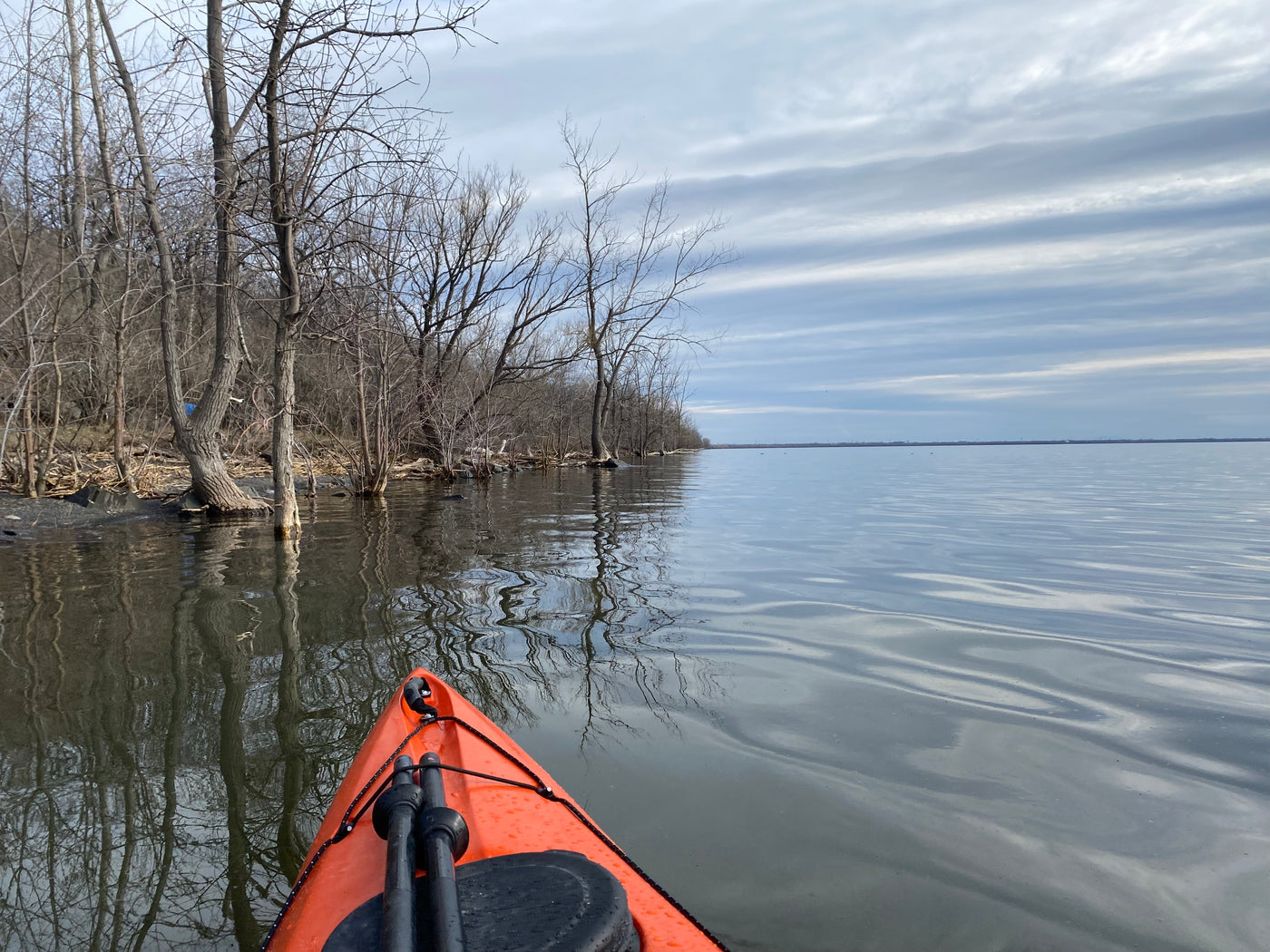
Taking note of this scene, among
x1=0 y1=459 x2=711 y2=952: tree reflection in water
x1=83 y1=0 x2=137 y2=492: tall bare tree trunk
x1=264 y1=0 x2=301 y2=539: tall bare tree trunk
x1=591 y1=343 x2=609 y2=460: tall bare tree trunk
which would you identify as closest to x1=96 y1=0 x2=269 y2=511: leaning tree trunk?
x1=83 y1=0 x2=137 y2=492: tall bare tree trunk

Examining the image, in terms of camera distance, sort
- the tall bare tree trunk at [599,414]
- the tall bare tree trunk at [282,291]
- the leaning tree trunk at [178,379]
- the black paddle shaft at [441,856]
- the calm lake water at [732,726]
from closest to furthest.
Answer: the black paddle shaft at [441,856] < the calm lake water at [732,726] < the tall bare tree trunk at [282,291] < the leaning tree trunk at [178,379] < the tall bare tree trunk at [599,414]

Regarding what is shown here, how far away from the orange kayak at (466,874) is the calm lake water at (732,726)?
423 millimetres

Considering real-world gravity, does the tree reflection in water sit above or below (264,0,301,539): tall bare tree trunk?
below

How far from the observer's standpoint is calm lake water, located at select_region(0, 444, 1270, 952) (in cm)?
215

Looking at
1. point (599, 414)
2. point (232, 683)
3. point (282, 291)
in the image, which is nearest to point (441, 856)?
point (232, 683)

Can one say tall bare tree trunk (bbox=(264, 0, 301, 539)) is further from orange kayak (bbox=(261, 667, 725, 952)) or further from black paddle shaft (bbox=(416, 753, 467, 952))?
black paddle shaft (bbox=(416, 753, 467, 952))

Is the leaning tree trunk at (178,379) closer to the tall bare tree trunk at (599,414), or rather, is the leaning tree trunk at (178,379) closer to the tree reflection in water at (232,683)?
the tree reflection in water at (232,683)

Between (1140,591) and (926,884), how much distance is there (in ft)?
16.5

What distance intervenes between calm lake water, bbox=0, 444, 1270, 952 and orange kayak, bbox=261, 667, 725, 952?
1.39 ft

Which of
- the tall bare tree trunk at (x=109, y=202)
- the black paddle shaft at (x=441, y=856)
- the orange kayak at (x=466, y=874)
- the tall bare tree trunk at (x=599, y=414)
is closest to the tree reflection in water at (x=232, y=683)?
the orange kayak at (x=466, y=874)

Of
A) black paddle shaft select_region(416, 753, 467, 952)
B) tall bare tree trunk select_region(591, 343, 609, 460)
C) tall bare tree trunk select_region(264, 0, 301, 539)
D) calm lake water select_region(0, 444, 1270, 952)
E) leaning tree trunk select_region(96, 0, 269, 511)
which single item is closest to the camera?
black paddle shaft select_region(416, 753, 467, 952)

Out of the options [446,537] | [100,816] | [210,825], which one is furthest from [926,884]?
[446,537]

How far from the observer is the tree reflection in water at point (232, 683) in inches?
87.8

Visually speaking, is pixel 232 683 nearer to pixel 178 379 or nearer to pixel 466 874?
pixel 466 874
